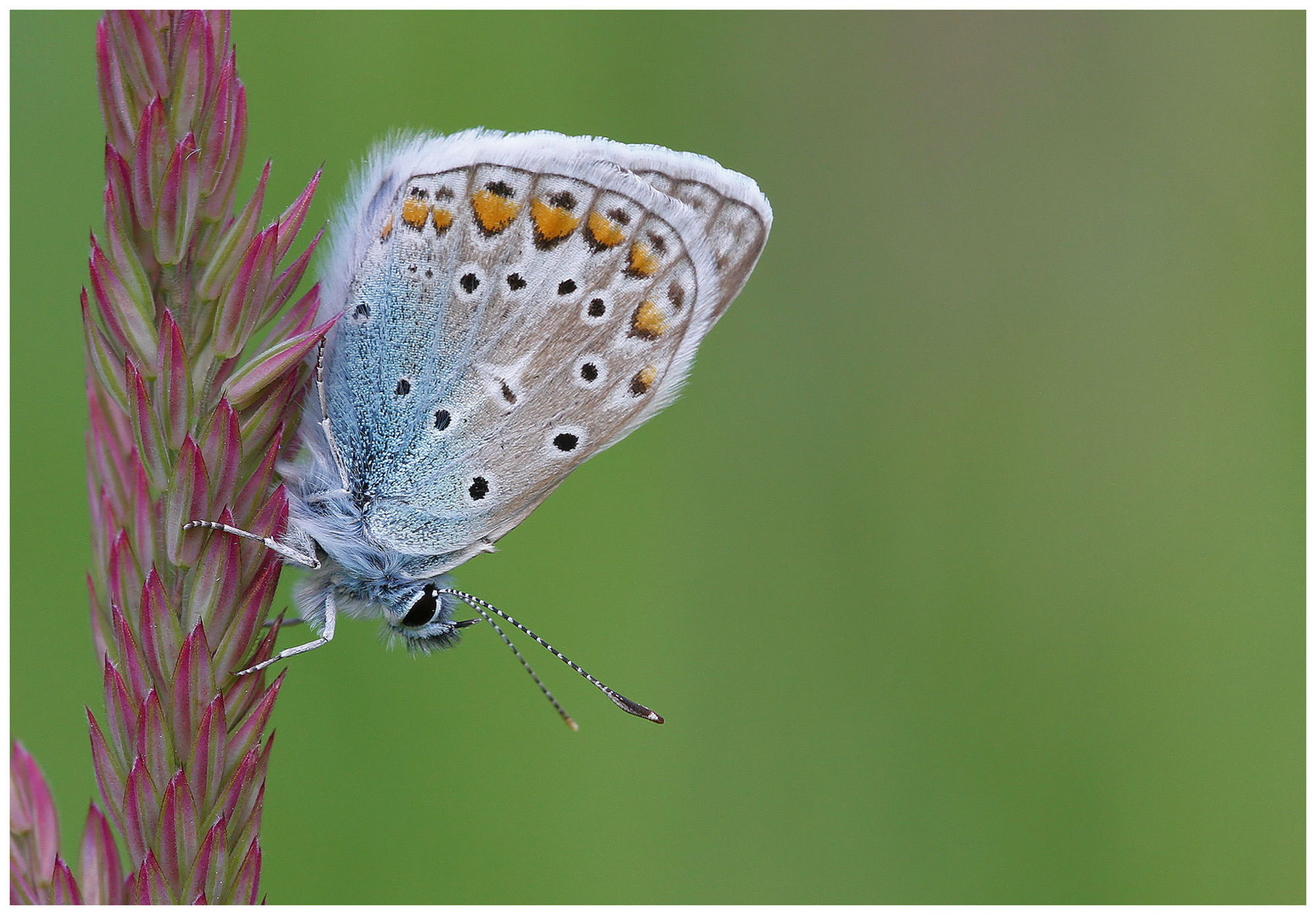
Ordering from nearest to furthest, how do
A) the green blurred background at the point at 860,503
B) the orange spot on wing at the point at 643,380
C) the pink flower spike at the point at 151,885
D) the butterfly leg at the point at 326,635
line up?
the pink flower spike at the point at 151,885 < the butterfly leg at the point at 326,635 < the orange spot on wing at the point at 643,380 < the green blurred background at the point at 860,503

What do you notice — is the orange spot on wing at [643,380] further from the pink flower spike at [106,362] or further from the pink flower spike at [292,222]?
the pink flower spike at [106,362]

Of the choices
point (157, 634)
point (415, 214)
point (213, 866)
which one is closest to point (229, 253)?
point (415, 214)

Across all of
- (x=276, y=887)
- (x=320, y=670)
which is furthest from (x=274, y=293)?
(x=276, y=887)

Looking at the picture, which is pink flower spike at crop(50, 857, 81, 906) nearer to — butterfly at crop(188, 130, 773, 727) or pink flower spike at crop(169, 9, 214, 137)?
butterfly at crop(188, 130, 773, 727)

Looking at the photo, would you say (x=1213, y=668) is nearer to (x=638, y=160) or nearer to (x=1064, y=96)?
(x=1064, y=96)

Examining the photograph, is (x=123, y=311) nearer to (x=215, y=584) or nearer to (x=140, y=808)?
(x=215, y=584)

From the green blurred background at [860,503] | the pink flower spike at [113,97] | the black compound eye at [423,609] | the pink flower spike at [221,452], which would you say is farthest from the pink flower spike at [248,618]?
the green blurred background at [860,503]
